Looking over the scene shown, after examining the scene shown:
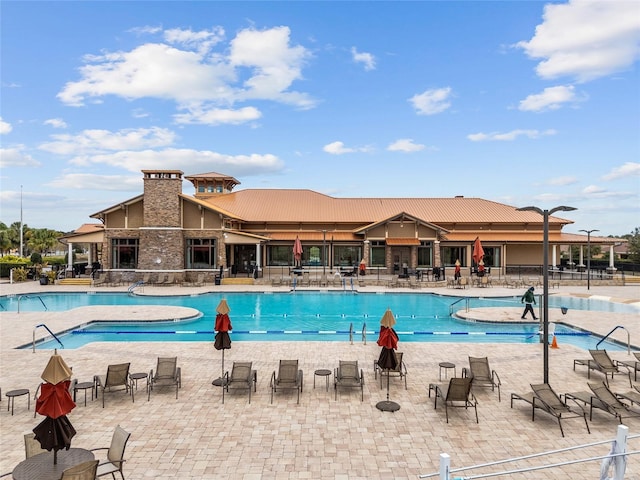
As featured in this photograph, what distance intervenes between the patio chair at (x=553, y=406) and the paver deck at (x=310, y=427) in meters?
0.24

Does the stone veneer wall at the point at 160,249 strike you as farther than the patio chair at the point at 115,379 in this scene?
Yes

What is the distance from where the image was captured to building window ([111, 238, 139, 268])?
109 feet

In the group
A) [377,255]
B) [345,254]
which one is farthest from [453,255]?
[345,254]

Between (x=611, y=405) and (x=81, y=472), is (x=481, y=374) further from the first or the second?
(x=81, y=472)

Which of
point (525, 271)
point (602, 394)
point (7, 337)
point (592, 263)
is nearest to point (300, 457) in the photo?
point (602, 394)

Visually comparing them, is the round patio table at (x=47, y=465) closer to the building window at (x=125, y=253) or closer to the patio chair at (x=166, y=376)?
the patio chair at (x=166, y=376)

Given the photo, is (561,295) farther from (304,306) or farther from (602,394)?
(602,394)

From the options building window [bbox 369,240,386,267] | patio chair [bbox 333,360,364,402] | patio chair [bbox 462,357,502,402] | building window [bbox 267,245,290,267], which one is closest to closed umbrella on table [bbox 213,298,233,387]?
patio chair [bbox 333,360,364,402]

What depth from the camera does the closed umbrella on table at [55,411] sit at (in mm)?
5824

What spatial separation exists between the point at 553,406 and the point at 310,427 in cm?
486

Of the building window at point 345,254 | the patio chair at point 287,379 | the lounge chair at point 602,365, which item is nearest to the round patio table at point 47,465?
the patio chair at point 287,379

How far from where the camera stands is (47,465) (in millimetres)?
5805

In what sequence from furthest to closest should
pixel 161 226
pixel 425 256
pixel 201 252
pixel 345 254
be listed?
pixel 345 254 → pixel 425 256 → pixel 201 252 → pixel 161 226

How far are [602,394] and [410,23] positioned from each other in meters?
23.6
